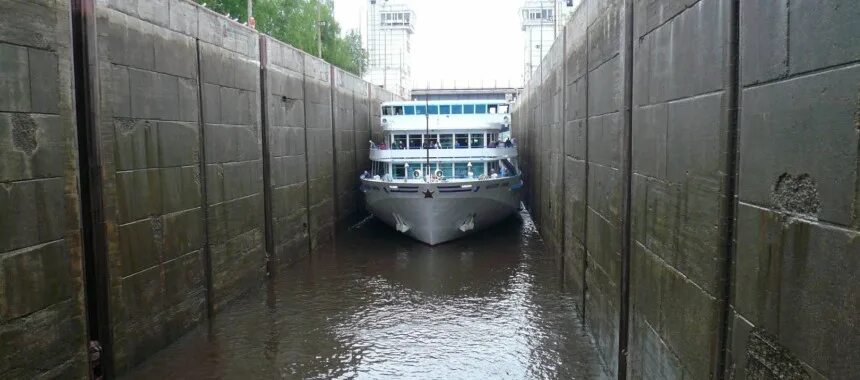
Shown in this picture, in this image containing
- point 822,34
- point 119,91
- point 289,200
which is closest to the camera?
point 822,34

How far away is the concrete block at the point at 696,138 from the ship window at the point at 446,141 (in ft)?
43.0

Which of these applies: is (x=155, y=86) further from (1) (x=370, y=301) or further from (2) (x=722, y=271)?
(2) (x=722, y=271)

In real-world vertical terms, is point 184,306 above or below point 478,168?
below

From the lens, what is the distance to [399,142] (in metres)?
18.7

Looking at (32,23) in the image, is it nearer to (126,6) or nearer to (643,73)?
(126,6)

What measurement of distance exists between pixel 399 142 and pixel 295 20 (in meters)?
19.0

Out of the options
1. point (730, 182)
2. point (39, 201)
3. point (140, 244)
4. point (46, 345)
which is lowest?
point (46, 345)

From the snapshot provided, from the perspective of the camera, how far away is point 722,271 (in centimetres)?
392

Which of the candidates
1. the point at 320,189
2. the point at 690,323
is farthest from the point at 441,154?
the point at 690,323

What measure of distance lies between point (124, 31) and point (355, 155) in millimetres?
13252

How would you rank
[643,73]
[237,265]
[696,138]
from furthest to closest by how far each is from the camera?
A: [237,265]
[643,73]
[696,138]

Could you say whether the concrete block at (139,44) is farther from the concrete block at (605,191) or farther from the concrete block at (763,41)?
the concrete block at (763,41)

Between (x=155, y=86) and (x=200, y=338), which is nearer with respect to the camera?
(x=155, y=86)

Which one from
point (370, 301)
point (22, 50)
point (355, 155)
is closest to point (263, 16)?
point (355, 155)
